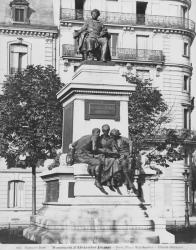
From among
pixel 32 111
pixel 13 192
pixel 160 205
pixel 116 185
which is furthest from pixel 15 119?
pixel 116 185

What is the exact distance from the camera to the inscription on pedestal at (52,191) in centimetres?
2273

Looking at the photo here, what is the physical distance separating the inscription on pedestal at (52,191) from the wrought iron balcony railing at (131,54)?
117ft

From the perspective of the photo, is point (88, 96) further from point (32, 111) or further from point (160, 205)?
point (160, 205)

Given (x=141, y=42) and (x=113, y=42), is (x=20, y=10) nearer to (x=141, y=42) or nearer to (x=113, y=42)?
(x=113, y=42)

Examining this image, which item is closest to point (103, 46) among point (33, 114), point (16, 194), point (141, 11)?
point (33, 114)

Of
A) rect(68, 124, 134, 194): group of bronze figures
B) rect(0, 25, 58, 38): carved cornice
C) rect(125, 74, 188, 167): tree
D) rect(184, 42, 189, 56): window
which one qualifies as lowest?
rect(68, 124, 134, 194): group of bronze figures

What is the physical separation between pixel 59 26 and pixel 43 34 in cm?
152

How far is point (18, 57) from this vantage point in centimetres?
5847

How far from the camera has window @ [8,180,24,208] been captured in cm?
5681

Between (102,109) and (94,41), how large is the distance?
260cm

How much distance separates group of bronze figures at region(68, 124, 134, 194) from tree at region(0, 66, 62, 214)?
20081 millimetres

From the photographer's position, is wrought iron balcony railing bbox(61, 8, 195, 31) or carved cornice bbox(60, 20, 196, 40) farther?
wrought iron balcony railing bbox(61, 8, 195, 31)

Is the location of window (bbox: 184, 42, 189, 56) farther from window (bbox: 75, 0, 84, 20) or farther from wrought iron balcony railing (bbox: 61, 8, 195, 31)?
window (bbox: 75, 0, 84, 20)

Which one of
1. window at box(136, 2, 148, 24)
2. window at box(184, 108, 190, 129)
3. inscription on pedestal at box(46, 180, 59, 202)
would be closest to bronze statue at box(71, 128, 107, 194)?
inscription on pedestal at box(46, 180, 59, 202)
